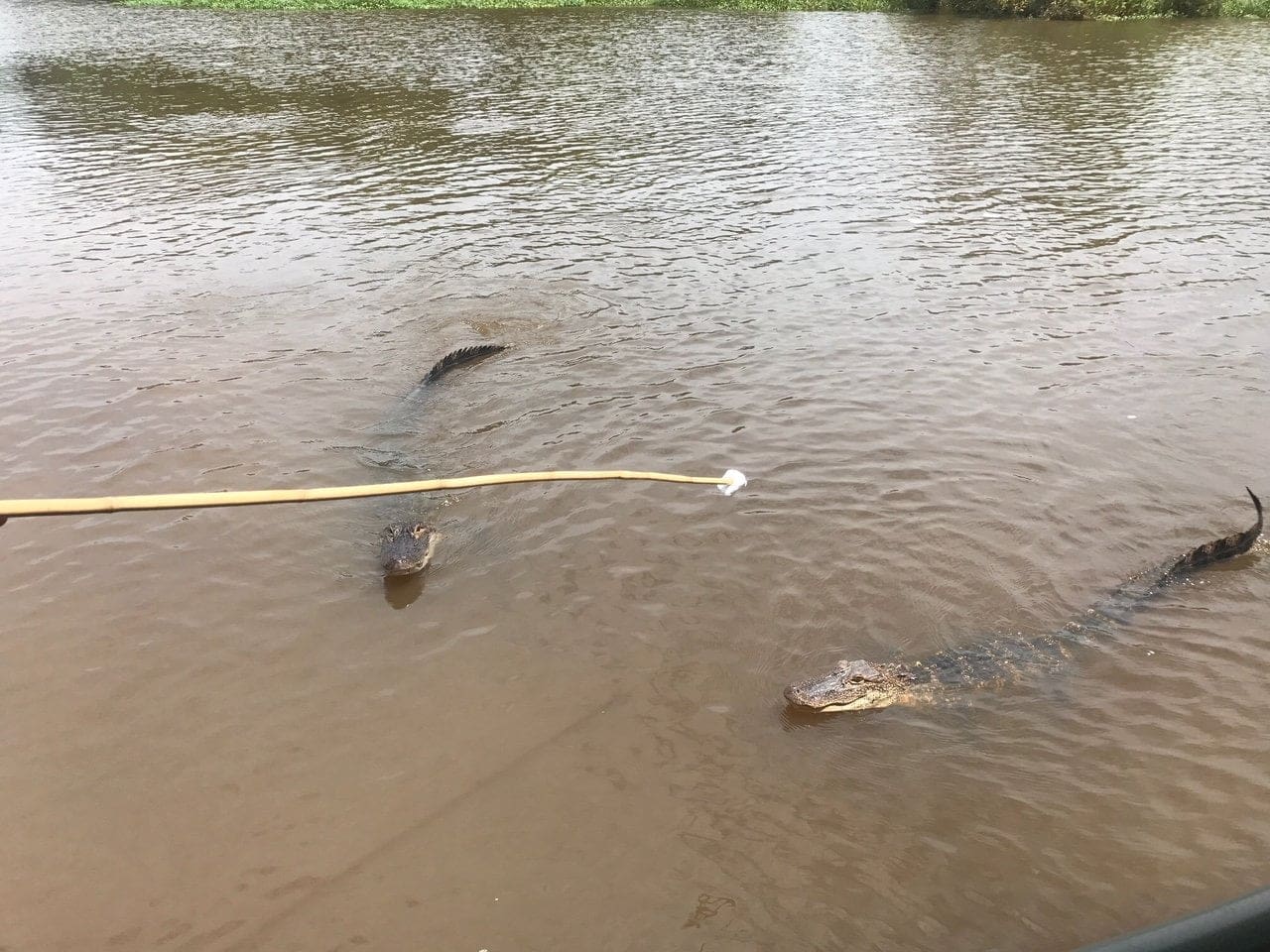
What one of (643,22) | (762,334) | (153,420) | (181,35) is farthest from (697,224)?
(181,35)

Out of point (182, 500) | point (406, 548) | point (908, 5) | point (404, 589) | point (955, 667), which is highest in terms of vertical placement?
point (908, 5)

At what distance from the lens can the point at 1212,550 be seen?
653 centimetres

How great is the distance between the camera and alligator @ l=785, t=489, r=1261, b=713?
17.9 ft

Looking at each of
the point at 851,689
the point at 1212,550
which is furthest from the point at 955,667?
the point at 1212,550

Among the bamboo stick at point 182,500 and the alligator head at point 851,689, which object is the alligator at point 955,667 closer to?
the alligator head at point 851,689

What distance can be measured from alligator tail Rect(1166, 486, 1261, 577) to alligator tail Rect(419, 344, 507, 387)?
7592 mm

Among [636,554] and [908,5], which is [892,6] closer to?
[908,5]

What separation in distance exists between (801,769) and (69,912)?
4120mm

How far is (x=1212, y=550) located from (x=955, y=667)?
260 centimetres

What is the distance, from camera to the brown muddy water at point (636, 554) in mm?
4527

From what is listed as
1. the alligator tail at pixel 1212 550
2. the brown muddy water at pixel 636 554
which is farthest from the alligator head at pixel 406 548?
the alligator tail at pixel 1212 550

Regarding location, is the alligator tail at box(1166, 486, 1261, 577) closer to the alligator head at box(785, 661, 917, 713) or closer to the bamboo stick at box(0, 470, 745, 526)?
Answer: the alligator head at box(785, 661, 917, 713)

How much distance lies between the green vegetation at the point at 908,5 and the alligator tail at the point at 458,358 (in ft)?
120

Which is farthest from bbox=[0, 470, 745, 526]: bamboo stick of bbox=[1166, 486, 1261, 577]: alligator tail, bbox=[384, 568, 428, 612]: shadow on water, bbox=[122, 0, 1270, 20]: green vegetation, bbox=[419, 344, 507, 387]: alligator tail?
bbox=[122, 0, 1270, 20]: green vegetation
